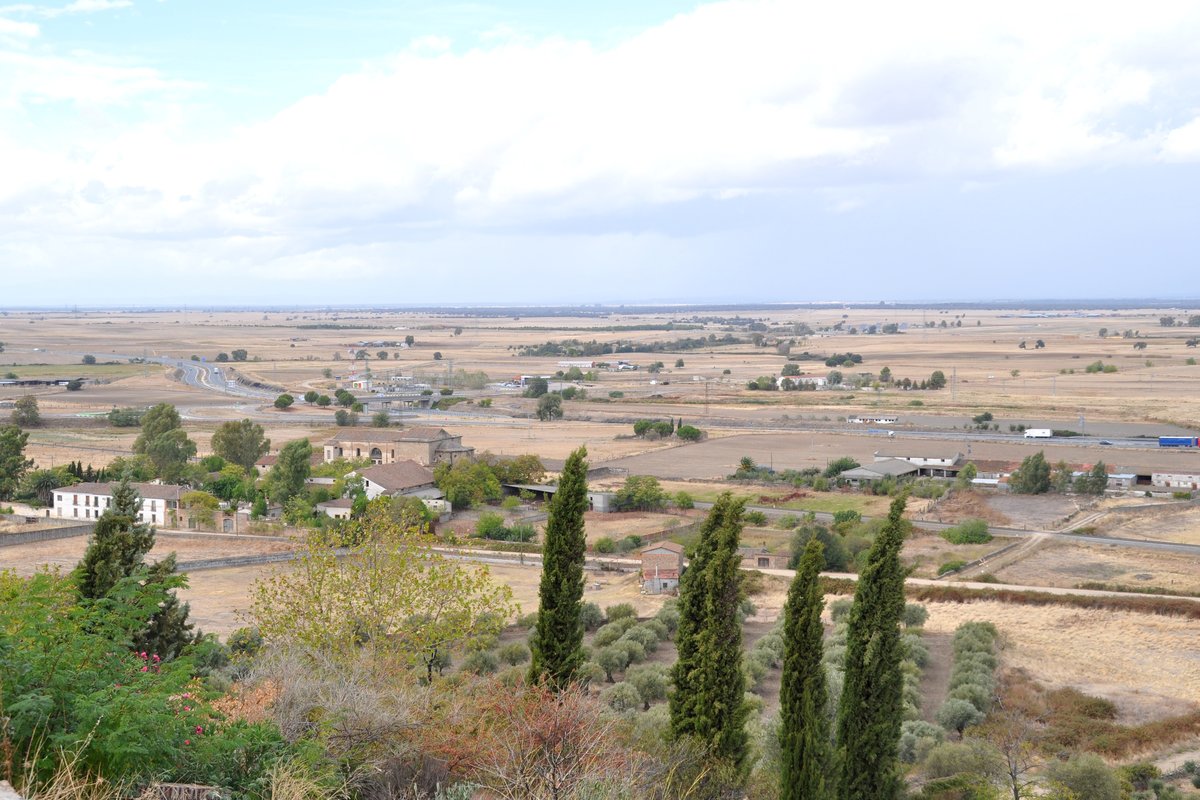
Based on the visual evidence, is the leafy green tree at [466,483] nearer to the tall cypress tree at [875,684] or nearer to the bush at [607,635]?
the bush at [607,635]

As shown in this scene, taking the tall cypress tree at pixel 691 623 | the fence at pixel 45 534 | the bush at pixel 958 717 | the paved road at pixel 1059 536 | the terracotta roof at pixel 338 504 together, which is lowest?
the paved road at pixel 1059 536

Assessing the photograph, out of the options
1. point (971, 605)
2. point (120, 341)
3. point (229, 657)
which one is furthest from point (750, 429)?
point (120, 341)

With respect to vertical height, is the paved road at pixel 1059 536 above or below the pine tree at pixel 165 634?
below

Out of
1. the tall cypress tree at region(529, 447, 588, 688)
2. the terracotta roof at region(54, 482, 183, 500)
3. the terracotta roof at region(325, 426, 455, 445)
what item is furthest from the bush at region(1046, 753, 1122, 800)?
the terracotta roof at region(325, 426, 455, 445)

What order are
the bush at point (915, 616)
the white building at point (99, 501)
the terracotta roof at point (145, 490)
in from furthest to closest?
the terracotta roof at point (145, 490)
the white building at point (99, 501)
the bush at point (915, 616)

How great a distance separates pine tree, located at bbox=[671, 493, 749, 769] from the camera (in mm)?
13906

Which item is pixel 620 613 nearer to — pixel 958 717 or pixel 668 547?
pixel 668 547

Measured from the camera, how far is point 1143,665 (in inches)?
1020

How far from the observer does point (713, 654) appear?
46.0ft

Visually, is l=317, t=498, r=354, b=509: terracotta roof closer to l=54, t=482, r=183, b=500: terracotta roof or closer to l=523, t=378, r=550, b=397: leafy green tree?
l=54, t=482, r=183, b=500: terracotta roof

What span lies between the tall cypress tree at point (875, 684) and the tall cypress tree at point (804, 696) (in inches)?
21.0

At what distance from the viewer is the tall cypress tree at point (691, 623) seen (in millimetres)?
14180

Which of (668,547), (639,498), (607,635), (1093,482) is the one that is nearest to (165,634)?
(607,635)

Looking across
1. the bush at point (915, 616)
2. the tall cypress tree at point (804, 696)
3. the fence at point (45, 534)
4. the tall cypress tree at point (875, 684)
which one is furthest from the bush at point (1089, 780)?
the fence at point (45, 534)
